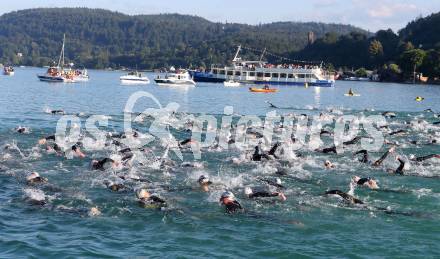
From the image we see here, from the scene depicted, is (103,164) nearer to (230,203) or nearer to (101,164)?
(101,164)

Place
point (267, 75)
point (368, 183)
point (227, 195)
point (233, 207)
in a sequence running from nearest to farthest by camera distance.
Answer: point (233, 207) < point (227, 195) < point (368, 183) < point (267, 75)

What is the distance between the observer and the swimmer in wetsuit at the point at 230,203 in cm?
1756

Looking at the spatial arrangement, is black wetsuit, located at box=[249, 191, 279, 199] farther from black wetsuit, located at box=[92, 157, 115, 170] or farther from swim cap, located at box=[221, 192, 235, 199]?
black wetsuit, located at box=[92, 157, 115, 170]

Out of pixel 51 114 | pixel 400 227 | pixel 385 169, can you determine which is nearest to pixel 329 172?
pixel 385 169

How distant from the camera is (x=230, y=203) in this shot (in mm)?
17719

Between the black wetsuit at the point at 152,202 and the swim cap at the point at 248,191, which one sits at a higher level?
the swim cap at the point at 248,191

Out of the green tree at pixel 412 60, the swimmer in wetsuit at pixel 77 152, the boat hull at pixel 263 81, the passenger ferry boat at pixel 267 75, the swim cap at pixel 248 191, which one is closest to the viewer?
the swim cap at pixel 248 191

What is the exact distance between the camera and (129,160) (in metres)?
24.4

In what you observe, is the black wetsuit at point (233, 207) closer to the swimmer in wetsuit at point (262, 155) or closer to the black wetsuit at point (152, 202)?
the black wetsuit at point (152, 202)

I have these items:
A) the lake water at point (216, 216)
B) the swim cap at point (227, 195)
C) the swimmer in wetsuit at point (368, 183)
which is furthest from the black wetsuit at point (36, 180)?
the swimmer in wetsuit at point (368, 183)

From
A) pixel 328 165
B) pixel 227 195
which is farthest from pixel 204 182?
pixel 328 165

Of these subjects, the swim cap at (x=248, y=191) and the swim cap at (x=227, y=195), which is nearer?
the swim cap at (x=227, y=195)

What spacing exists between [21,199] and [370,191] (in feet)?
37.5

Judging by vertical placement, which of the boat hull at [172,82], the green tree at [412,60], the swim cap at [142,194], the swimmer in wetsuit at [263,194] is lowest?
the boat hull at [172,82]
